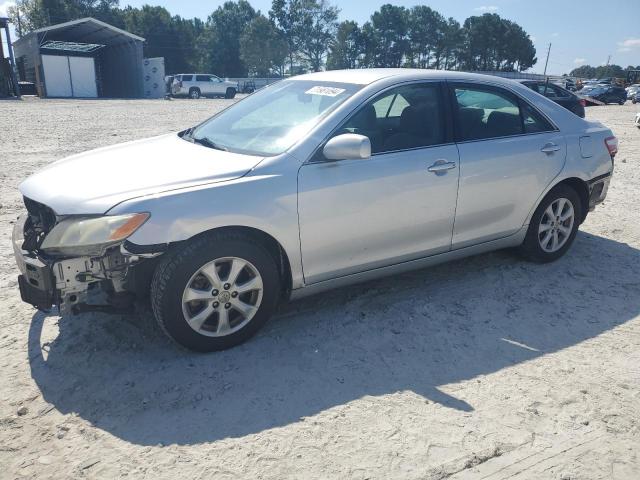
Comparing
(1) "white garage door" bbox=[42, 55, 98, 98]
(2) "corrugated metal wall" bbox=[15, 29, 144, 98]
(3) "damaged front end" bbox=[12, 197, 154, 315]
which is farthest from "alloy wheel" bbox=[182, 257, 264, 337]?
(1) "white garage door" bbox=[42, 55, 98, 98]

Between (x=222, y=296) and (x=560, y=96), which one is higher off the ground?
(x=560, y=96)

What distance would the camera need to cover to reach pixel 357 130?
367 centimetres

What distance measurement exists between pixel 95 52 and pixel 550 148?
146ft

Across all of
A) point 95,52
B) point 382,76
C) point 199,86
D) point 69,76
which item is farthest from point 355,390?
point 95,52

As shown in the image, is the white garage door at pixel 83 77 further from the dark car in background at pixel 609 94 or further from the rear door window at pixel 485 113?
the rear door window at pixel 485 113

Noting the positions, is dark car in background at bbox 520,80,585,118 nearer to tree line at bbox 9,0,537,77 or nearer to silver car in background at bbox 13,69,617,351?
silver car in background at bbox 13,69,617,351

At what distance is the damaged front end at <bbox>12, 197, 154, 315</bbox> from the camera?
2902 mm

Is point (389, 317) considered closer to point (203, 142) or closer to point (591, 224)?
point (203, 142)

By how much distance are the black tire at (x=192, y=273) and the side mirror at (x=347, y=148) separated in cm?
73

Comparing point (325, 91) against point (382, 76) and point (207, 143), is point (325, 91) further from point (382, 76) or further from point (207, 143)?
point (207, 143)

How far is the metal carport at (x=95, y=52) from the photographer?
1431 inches

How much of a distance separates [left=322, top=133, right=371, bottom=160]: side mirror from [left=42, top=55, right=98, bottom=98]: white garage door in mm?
40054

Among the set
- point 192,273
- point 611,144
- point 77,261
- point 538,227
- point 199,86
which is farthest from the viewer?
point 199,86

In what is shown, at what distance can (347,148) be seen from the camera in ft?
10.9
